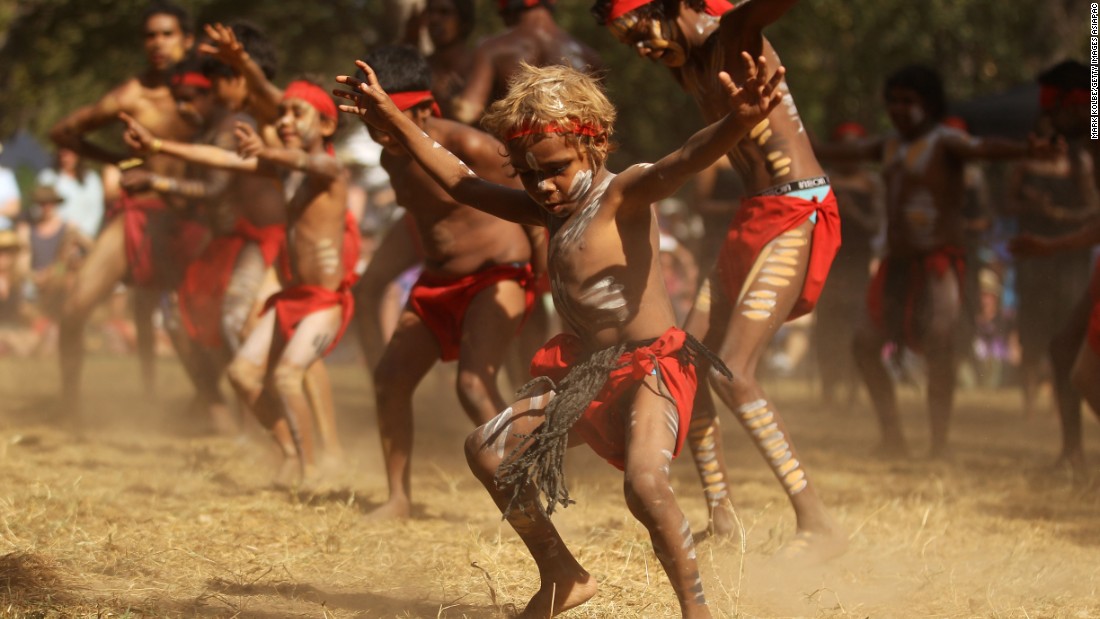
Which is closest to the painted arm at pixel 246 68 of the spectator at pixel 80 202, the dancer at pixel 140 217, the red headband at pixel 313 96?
the red headband at pixel 313 96

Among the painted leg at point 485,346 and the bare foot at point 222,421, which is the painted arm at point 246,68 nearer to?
the painted leg at point 485,346

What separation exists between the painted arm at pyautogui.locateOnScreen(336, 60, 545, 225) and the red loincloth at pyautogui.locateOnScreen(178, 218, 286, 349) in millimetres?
3180

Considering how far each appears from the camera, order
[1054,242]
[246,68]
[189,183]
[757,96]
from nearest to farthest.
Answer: [757,96] → [1054,242] → [246,68] → [189,183]

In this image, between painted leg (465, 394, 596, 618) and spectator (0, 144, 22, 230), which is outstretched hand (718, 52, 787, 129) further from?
spectator (0, 144, 22, 230)

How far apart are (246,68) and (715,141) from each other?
3230mm

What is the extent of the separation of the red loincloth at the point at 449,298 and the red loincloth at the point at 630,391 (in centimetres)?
138

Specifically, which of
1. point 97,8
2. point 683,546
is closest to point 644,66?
point 97,8

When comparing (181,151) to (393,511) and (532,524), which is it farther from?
(532,524)

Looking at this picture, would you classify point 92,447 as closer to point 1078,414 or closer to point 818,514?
point 818,514

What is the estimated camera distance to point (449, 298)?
516cm

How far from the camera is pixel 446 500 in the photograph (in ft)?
18.7

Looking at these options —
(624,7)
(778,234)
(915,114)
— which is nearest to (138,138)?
(624,7)

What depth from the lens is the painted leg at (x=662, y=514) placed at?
3.40m

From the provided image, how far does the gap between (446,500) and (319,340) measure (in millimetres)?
906
